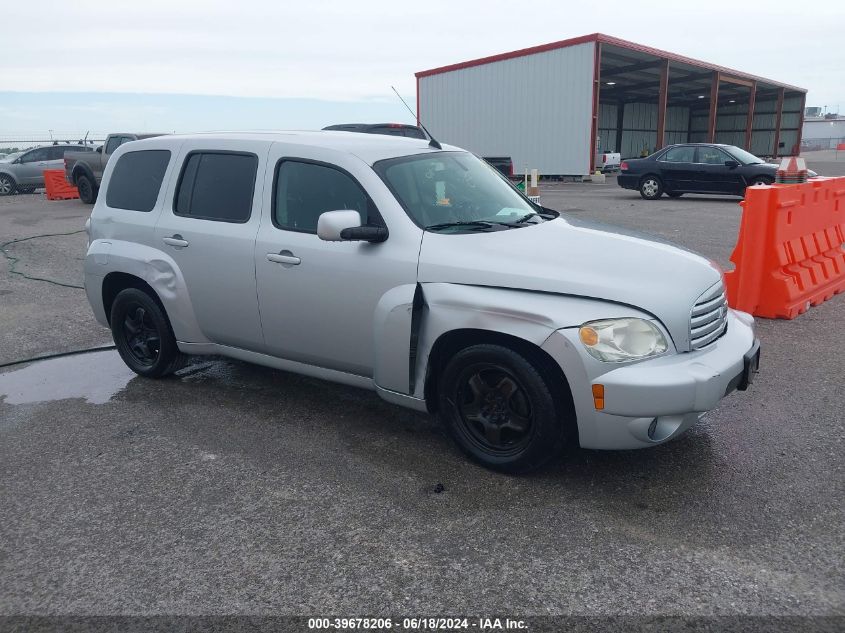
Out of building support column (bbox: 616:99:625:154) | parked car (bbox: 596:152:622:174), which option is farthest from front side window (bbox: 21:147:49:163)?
building support column (bbox: 616:99:625:154)

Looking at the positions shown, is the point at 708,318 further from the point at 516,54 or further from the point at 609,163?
the point at 609,163

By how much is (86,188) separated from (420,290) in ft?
59.7

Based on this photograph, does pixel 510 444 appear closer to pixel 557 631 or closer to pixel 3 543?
pixel 557 631

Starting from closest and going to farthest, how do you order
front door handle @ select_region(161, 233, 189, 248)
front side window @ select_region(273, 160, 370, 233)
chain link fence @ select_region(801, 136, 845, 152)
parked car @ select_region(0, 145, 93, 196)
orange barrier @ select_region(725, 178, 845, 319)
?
front side window @ select_region(273, 160, 370, 233), front door handle @ select_region(161, 233, 189, 248), orange barrier @ select_region(725, 178, 845, 319), parked car @ select_region(0, 145, 93, 196), chain link fence @ select_region(801, 136, 845, 152)

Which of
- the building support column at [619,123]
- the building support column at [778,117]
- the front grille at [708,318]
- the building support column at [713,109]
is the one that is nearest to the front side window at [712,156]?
the building support column at [713,109]

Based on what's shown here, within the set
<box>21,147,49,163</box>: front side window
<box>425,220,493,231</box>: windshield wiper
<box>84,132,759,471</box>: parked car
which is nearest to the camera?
<box>84,132,759,471</box>: parked car

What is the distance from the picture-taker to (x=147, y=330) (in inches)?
207

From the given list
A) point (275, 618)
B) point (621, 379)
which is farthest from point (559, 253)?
point (275, 618)

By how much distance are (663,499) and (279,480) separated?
1.94 m

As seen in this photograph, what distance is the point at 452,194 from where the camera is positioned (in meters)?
4.27

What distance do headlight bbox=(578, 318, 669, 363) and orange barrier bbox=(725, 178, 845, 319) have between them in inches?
148

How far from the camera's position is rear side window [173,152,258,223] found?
454cm

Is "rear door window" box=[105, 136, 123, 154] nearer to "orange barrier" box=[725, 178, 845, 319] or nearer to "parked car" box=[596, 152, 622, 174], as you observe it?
"orange barrier" box=[725, 178, 845, 319]

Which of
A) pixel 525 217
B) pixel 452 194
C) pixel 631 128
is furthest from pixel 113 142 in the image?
pixel 631 128
